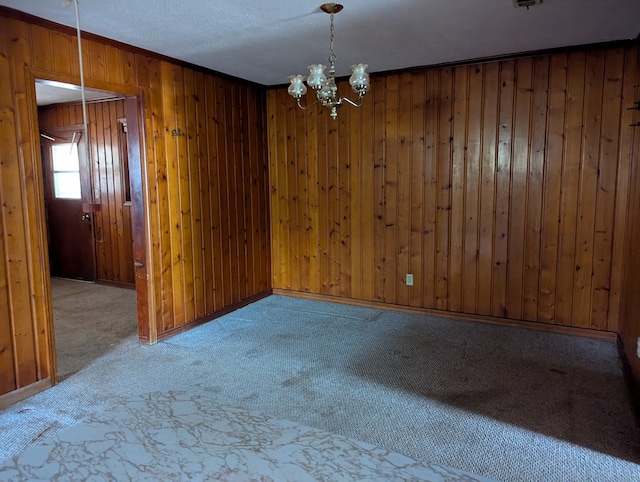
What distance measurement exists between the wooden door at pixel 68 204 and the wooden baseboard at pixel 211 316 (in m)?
2.52

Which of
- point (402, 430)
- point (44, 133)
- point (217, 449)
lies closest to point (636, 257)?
point (402, 430)

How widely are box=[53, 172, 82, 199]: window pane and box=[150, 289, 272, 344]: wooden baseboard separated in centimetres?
297

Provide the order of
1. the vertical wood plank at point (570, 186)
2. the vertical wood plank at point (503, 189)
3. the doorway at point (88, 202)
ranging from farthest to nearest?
the doorway at point (88, 202)
the vertical wood plank at point (503, 189)
the vertical wood plank at point (570, 186)

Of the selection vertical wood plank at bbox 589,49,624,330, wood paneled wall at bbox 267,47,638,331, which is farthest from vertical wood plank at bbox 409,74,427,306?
vertical wood plank at bbox 589,49,624,330

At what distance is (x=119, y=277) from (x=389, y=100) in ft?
13.0

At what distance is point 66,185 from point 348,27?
495 centimetres

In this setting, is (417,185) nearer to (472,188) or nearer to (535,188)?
(472,188)

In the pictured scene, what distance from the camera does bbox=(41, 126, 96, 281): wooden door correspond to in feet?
20.1

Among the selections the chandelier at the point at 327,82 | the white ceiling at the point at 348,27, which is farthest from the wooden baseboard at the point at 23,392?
the chandelier at the point at 327,82

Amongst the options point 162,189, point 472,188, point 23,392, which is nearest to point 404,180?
point 472,188

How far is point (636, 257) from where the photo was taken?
3076mm

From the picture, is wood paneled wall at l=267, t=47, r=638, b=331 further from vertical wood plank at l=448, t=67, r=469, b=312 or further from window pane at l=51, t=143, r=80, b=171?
window pane at l=51, t=143, r=80, b=171

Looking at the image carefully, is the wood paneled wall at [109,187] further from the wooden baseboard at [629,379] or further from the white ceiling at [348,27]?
the wooden baseboard at [629,379]

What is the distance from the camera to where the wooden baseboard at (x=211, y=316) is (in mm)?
3961
